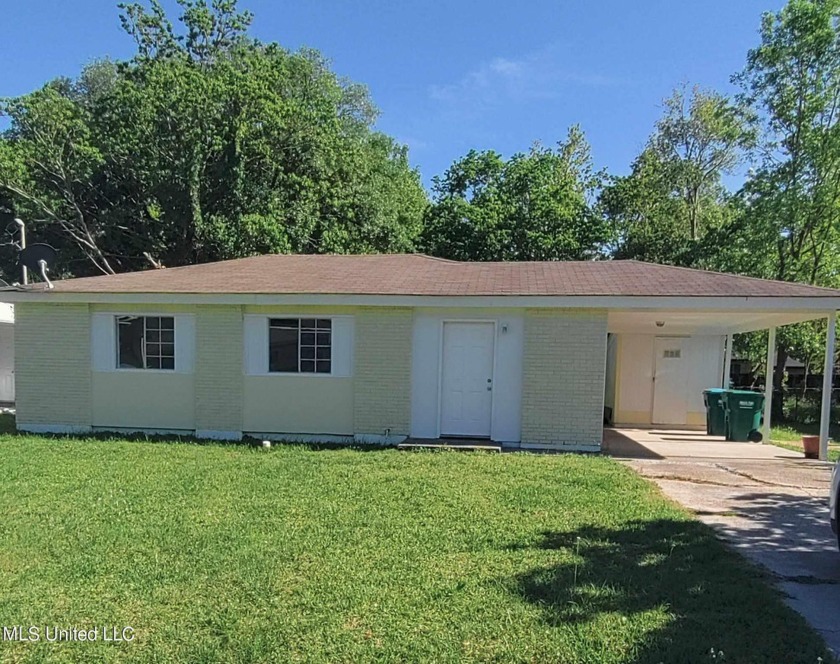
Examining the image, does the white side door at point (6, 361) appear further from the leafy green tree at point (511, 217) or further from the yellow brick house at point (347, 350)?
the leafy green tree at point (511, 217)

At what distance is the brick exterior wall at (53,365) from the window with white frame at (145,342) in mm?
623

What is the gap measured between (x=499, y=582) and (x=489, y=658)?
97 cm

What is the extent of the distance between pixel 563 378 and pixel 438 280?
2962mm

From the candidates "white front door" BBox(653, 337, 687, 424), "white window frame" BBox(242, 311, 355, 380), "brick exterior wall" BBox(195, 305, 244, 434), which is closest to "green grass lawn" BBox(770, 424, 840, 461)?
"white front door" BBox(653, 337, 687, 424)

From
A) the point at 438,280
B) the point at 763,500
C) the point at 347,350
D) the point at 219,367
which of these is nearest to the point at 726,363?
the point at 438,280

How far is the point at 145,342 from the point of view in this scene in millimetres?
10945

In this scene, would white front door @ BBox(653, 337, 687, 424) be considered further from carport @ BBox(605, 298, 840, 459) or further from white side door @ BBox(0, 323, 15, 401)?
white side door @ BBox(0, 323, 15, 401)

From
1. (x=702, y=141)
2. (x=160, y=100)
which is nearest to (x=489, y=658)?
(x=160, y=100)

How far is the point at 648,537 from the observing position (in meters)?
5.22

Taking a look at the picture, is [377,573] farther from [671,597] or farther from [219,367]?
[219,367]

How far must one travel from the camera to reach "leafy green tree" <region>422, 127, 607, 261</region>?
2558 centimetres

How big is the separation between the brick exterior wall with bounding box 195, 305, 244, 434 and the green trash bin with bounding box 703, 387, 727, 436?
10.0m

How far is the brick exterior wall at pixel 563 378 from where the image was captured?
980cm

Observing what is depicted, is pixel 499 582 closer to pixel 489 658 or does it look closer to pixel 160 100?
pixel 489 658
